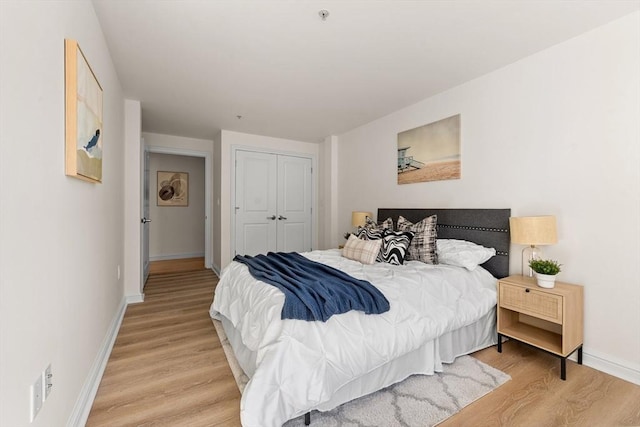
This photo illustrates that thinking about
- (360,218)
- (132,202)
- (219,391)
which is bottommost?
(219,391)

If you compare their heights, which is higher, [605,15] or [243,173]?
[605,15]

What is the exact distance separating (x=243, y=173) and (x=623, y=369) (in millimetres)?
4683

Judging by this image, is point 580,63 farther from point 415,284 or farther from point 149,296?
point 149,296

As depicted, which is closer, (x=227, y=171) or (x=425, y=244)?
(x=425, y=244)

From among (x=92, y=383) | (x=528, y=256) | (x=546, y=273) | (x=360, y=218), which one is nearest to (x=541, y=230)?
(x=546, y=273)

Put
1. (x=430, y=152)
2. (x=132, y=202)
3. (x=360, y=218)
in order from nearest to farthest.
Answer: (x=430, y=152), (x=132, y=202), (x=360, y=218)

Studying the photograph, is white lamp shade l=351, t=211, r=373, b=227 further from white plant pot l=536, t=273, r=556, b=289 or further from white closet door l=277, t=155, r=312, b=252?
white plant pot l=536, t=273, r=556, b=289

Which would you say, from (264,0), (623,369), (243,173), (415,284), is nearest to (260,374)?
(415,284)

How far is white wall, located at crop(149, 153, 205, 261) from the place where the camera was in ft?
19.6

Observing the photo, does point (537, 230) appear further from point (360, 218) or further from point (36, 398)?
point (36, 398)

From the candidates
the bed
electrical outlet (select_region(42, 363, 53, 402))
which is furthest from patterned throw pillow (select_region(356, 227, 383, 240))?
electrical outlet (select_region(42, 363, 53, 402))

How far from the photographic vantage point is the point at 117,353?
7.54ft

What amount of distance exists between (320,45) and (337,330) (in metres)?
2.06

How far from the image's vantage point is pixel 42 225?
113 centimetres
